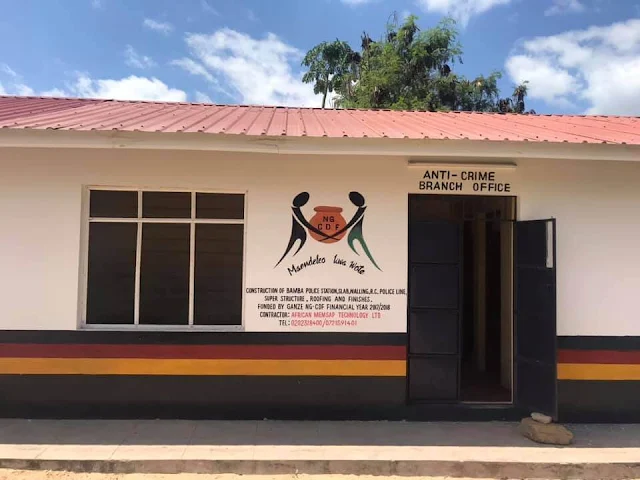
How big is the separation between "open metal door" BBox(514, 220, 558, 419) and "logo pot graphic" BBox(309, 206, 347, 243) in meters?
1.90

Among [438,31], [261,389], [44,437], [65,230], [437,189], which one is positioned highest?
[438,31]

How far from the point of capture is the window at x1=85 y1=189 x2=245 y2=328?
18.0 ft

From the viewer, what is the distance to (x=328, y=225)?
18.1 feet

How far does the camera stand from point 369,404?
5477 mm

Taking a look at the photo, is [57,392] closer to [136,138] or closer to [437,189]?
[136,138]

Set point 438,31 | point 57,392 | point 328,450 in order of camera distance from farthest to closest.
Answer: point 438,31
point 57,392
point 328,450

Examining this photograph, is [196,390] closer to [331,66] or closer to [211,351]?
[211,351]

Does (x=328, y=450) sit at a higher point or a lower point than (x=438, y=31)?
lower

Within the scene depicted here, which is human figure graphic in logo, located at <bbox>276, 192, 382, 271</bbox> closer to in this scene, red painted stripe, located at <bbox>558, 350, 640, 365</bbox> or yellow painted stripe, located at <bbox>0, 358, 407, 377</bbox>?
yellow painted stripe, located at <bbox>0, 358, 407, 377</bbox>

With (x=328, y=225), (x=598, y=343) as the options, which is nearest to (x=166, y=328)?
(x=328, y=225)

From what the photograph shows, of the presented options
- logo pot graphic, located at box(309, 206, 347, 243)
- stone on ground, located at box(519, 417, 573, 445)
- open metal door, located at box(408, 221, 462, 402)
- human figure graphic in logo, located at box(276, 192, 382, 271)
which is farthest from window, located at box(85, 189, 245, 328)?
stone on ground, located at box(519, 417, 573, 445)

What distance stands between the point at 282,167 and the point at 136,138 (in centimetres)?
148

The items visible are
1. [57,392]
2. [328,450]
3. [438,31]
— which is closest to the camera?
[328,450]

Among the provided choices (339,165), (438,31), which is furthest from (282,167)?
(438,31)
